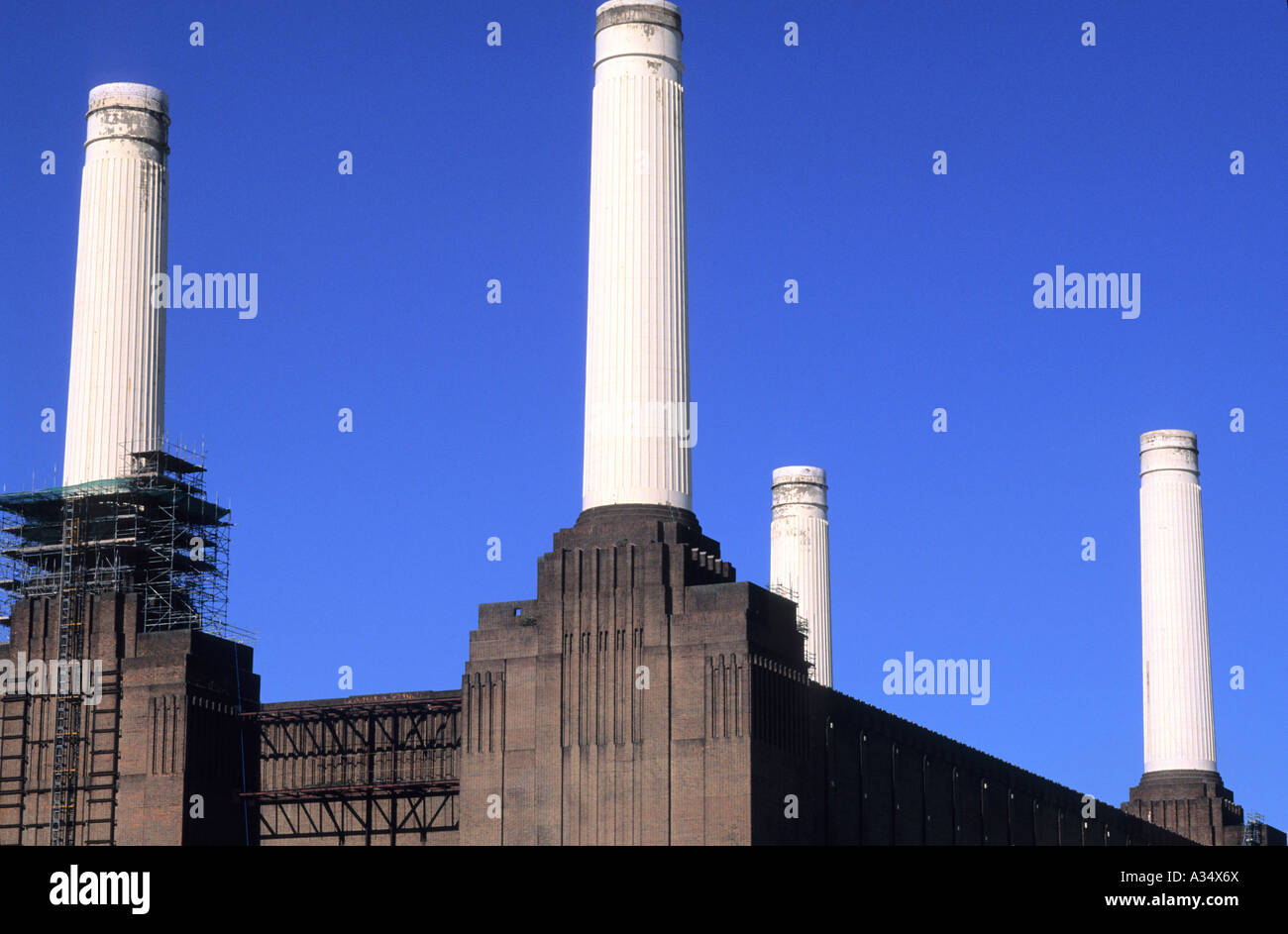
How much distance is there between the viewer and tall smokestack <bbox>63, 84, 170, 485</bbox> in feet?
265

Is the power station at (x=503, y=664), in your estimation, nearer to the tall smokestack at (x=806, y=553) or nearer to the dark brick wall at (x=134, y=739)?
the dark brick wall at (x=134, y=739)

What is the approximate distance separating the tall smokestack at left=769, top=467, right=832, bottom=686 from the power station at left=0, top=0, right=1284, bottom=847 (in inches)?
778

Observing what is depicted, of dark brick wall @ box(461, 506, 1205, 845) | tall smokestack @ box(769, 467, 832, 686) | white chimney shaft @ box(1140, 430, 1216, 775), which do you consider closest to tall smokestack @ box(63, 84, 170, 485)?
dark brick wall @ box(461, 506, 1205, 845)

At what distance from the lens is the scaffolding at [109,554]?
7644 cm

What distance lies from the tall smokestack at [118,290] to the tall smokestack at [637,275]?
62.0 ft

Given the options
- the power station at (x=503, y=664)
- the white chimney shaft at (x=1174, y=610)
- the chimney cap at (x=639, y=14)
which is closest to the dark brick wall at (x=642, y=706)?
the power station at (x=503, y=664)

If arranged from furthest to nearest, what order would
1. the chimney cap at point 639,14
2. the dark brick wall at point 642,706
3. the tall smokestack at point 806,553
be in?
the tall smokestack at point 806,553
the chimney cap at point 639,14
the dark brick wall at point 642,706

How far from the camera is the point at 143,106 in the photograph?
83.5 metres

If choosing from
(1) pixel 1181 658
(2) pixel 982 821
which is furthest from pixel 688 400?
(1) pixel 1181 658

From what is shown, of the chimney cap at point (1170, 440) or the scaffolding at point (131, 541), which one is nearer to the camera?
the scaffolding at point (131, 541)

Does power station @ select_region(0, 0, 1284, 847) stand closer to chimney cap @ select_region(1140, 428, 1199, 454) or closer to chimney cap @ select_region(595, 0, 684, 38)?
chimney cap @ select_region(595, 0, 684, 38)

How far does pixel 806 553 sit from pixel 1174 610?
21.6m
